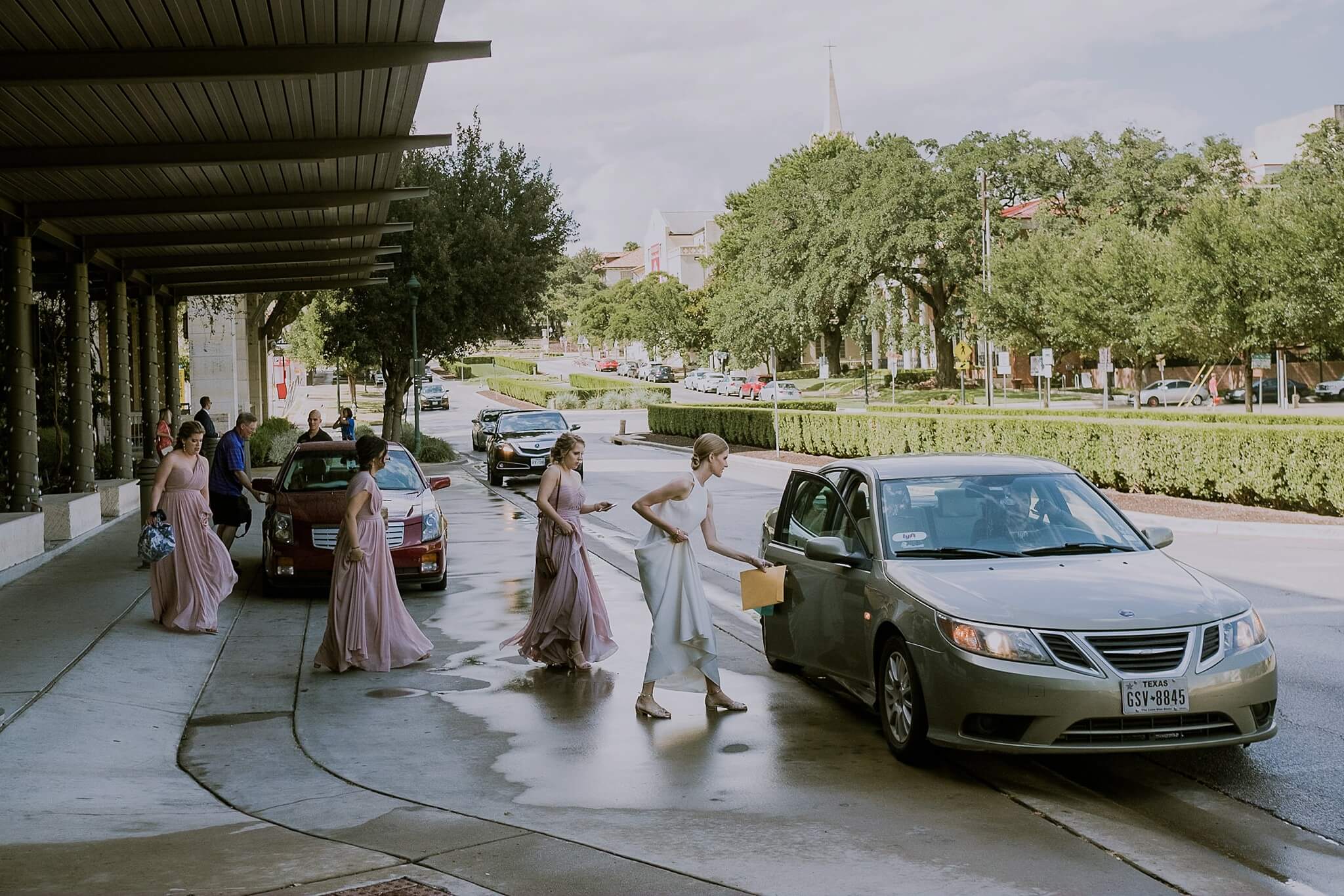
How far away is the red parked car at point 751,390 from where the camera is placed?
83562mm

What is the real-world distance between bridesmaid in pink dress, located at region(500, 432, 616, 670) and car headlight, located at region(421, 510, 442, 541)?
427cm

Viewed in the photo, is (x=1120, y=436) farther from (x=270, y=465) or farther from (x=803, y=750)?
(x=270, y=465)

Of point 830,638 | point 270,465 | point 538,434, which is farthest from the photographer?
point 270,465

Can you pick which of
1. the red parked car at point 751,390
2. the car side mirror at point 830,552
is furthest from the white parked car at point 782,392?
the car side mirror at point 830,552

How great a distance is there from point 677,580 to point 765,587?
21.0 inches

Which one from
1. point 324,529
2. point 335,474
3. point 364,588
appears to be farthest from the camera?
point 335,474

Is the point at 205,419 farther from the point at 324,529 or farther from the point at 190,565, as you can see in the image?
the point at 190,565

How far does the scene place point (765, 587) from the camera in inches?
331

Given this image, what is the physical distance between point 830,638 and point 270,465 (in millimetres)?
29610

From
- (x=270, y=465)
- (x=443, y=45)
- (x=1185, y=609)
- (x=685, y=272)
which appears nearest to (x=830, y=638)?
(x=1185, y=609)

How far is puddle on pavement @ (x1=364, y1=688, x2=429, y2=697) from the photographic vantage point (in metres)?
9.40

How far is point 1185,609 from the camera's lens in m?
6.64

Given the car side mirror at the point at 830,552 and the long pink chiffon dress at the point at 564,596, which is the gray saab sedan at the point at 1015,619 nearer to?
the car side mirror at the point at 830,552

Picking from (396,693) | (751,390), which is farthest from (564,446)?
(751,390)
